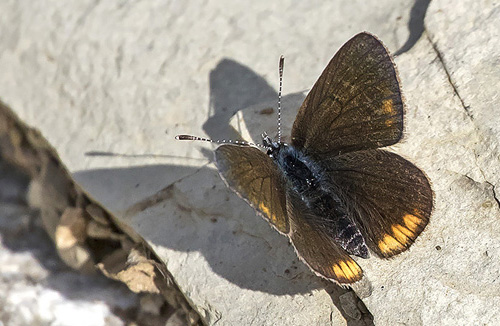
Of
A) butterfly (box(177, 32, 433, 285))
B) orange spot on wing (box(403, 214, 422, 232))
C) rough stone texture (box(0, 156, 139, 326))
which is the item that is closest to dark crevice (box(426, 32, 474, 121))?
butterfly (box(177, 32, 433, 285))

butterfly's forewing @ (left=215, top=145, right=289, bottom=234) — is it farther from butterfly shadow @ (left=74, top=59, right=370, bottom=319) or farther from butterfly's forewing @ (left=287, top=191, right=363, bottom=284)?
Answer: butterfly shadow @ (left=74, top=59, right=370, bottom=319)

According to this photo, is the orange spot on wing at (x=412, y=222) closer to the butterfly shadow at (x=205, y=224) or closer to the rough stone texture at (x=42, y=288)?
the butterfly shadow at (x=205, y=224)

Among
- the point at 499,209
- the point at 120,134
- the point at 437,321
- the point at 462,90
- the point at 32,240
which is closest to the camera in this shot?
the point at 437,321

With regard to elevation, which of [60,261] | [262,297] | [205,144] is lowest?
A: [60,261]

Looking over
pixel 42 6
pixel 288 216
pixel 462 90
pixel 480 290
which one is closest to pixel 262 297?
pixel 288 216

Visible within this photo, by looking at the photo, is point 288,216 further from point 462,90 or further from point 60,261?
point 60,261

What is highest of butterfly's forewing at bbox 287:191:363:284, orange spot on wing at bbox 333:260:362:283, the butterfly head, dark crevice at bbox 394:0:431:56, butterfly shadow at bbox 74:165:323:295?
dark crevice at bbox 394:0:431:56

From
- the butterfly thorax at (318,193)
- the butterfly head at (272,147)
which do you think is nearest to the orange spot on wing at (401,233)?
the butterfly thorax at (318,193)
